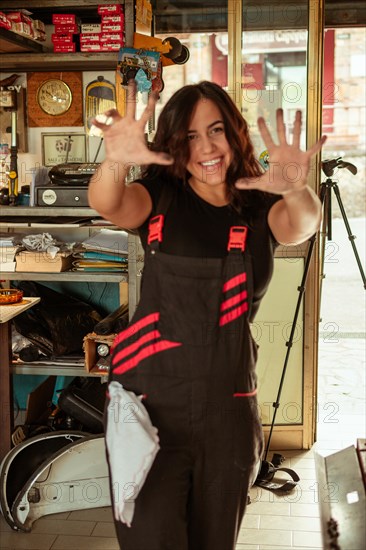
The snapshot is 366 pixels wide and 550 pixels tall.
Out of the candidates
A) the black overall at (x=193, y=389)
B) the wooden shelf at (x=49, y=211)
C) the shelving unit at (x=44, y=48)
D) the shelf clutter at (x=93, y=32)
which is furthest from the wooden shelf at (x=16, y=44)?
the black overall at (x=193, y=389)

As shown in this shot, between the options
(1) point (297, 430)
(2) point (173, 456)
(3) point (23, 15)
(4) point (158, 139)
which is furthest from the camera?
(1) point (297, 430)

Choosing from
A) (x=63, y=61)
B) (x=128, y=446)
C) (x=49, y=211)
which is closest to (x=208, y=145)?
(x=128, y=446)

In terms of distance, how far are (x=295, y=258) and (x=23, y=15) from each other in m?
1.79

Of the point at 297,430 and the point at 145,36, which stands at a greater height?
the point at 145,36

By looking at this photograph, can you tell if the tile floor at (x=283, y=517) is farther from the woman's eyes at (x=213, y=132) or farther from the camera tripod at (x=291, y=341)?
the woman's eyes at (x=213, y=132)

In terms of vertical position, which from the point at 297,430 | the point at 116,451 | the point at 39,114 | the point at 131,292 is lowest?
the point at 297,430

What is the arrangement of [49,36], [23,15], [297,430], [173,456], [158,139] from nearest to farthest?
[173,456] < [158,139] < [23,15] < [49,36] < [297,430]

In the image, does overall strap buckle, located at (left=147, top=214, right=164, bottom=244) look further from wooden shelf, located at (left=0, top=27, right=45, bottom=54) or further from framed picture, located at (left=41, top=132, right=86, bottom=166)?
framed picture, located at (left=41, top=132, right=86, bottom=166)

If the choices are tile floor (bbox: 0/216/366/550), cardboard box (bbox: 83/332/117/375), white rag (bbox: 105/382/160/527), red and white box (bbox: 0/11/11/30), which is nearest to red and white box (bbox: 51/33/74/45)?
red and white box (bbox: 0/11/11/30)

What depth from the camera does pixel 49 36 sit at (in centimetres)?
378

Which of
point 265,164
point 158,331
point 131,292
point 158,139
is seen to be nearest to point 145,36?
point 265,164

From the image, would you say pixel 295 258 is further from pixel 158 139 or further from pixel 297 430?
A: pixel 158 139

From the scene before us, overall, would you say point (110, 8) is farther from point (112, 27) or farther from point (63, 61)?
point (63, 61)

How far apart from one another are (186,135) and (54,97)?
2116 mm
